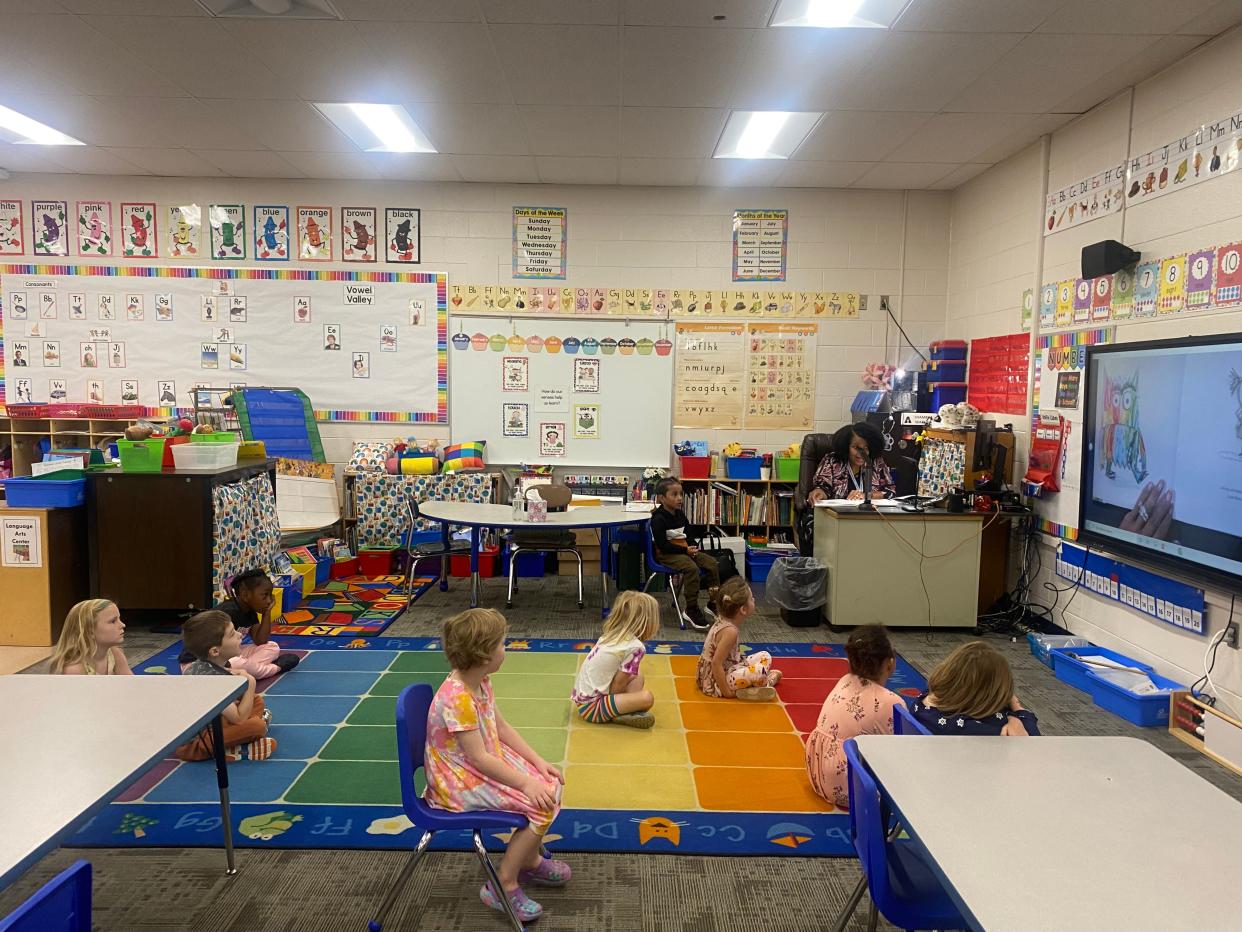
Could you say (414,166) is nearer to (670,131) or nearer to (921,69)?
(670,131)

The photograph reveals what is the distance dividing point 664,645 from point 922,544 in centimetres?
178

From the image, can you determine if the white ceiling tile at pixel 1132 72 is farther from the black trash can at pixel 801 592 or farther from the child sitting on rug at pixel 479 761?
the child sitting on rug at pixel 479 761

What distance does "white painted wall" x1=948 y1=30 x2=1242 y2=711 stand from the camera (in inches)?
149

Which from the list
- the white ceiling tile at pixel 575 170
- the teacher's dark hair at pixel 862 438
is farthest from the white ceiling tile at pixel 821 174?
the teacher's dark hair at pixel 862 438

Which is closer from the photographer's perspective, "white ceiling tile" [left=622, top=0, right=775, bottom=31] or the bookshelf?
"white ceiling tile" [left=622, top=0, right=775, bottom=31]

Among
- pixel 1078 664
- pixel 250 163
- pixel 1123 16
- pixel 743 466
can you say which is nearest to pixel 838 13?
pixel 1123 16

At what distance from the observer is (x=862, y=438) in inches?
218

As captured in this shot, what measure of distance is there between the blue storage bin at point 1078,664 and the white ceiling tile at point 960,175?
11.9ft

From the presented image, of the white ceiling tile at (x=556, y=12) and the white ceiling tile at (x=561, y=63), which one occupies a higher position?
the white ceiling tile at (x=561, y=63)

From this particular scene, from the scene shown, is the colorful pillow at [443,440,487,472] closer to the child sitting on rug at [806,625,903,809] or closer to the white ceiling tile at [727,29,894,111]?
the white ceiling tile at [727,29,894,111]

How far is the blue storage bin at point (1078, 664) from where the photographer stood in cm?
423

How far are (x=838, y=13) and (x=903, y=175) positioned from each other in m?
2.87

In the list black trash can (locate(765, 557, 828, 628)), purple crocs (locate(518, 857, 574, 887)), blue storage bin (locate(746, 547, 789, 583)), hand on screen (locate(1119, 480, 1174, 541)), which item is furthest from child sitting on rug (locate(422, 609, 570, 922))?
blue storage bin (locate(746, 547, 789, 583))

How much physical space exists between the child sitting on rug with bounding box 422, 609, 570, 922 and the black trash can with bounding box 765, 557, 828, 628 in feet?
10.2
